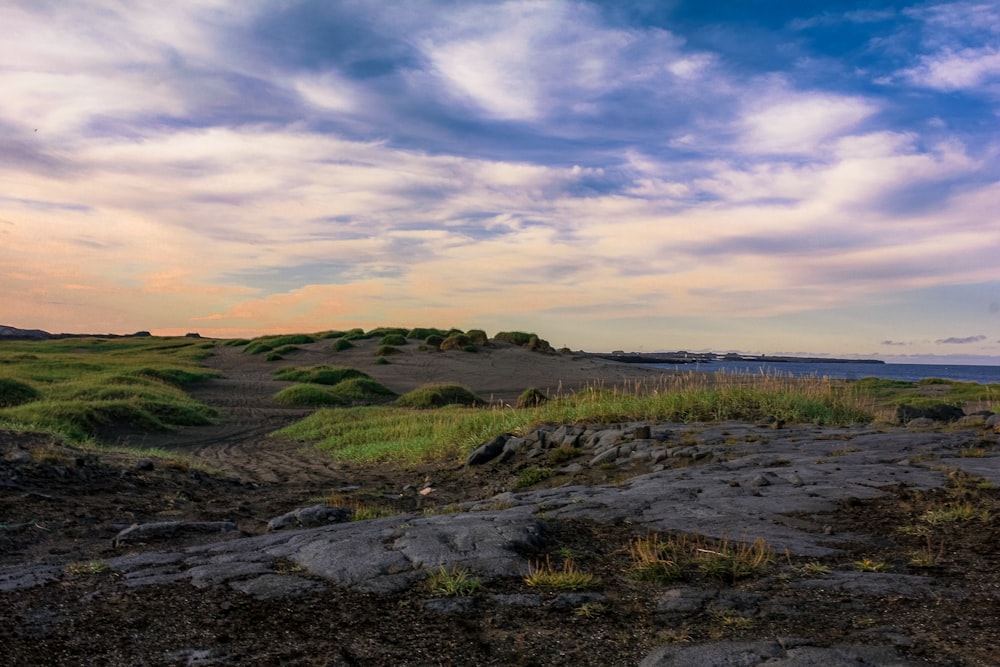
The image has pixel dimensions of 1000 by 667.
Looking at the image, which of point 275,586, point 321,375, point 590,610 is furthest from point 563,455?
point 321,375

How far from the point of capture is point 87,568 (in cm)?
522

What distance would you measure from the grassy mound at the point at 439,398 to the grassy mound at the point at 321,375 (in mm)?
8263

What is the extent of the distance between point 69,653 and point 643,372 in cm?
3800

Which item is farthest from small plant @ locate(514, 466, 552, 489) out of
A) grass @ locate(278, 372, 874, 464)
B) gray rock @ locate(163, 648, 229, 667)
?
gray rock @ locate(163, 648, 229, 667)

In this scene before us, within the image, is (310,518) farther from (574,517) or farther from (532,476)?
(532,476)

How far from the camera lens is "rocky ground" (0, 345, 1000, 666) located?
370 cm

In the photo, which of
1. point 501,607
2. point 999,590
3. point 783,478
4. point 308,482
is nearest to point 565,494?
point 783,478

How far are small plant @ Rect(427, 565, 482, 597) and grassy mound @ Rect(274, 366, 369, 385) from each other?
29.7 metres

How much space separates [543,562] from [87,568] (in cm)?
331

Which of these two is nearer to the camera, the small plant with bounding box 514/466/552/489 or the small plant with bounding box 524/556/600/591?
the small plant with bounding box 524/556/600/591

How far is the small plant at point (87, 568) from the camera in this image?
5.17 m

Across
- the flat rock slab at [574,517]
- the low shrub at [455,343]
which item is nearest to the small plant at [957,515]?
the flat rock slab at [574,517]

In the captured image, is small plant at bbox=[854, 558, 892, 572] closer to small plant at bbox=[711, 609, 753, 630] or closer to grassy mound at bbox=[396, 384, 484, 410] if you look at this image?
small plant at bbox=[711, 609, 753, 630]

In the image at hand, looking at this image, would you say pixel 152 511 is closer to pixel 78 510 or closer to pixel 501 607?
pixel 78 510
